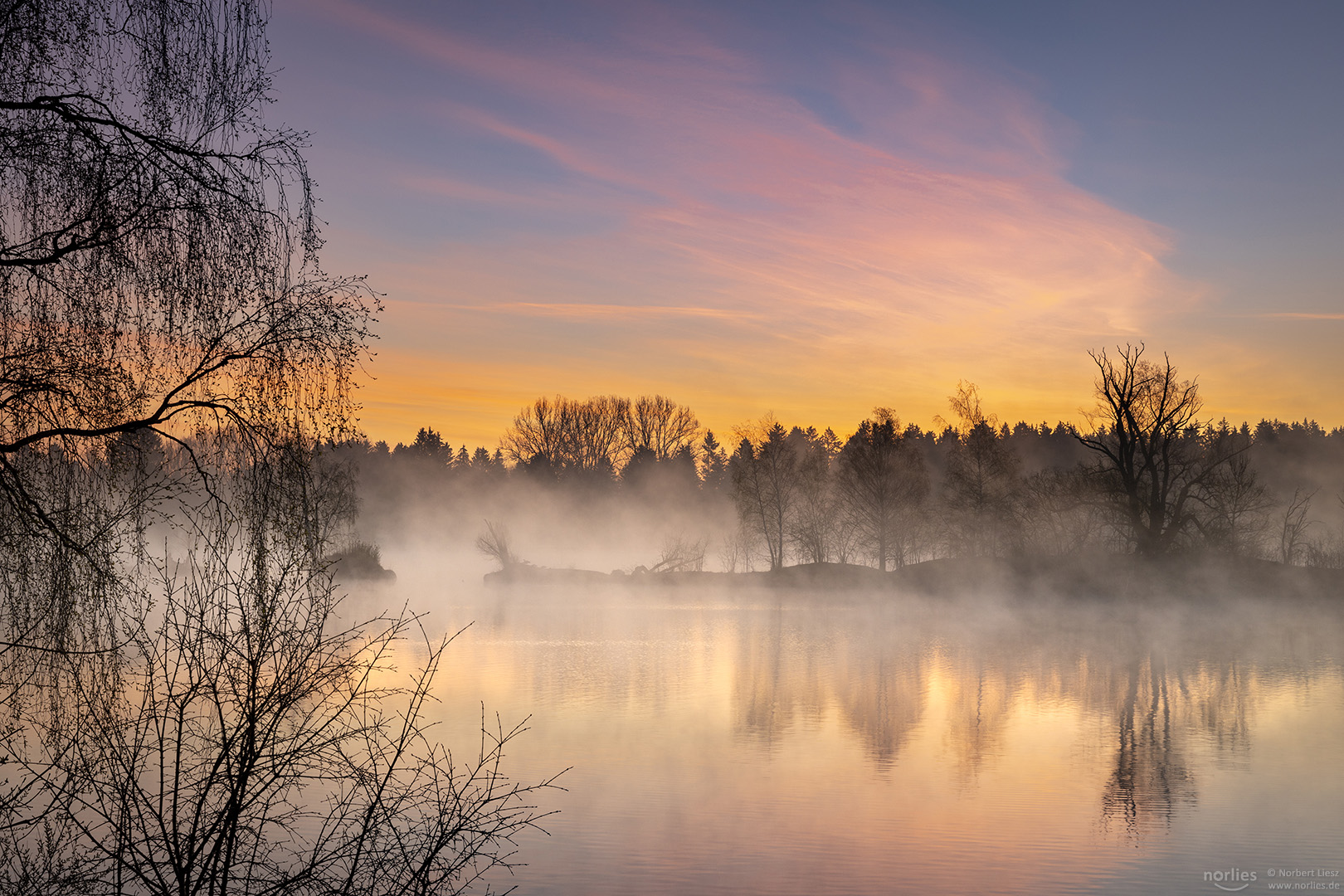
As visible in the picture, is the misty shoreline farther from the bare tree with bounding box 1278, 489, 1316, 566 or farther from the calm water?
the calm water

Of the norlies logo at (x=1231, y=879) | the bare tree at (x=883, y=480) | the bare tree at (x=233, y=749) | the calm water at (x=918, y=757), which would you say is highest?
the bare tree at (x=883, y=480)

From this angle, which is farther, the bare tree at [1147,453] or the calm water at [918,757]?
the bare tree at [1147,453]

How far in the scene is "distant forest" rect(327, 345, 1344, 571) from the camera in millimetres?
39125

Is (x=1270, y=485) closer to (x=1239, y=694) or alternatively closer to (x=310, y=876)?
(x=1239, y=694)

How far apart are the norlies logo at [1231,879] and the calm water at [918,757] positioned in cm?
5

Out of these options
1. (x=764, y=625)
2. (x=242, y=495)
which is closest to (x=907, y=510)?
(x=764, y=625)

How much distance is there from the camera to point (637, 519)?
70062 millimetres

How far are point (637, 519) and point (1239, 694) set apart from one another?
52441mm

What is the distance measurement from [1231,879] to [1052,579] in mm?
33239

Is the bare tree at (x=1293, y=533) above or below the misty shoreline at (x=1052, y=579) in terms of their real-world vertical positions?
above

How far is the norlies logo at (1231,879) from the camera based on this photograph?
8.94m

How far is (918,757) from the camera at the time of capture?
14227 mm

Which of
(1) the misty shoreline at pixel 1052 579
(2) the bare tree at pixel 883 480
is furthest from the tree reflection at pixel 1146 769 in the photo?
(2) the bare tree at pixel 883 480

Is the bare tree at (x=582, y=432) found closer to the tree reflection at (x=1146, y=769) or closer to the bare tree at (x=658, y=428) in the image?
the bare tree at (x=658, y=428)
